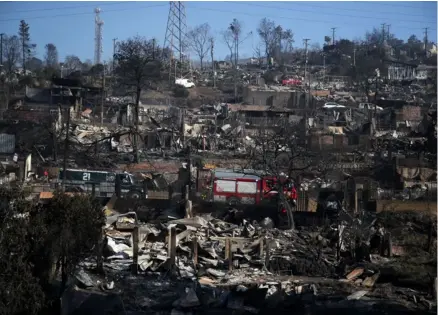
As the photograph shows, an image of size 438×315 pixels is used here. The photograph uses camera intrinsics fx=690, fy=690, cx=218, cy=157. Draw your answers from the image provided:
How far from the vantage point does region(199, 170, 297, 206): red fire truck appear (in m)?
7.08

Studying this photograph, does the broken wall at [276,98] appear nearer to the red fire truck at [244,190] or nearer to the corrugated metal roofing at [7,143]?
the corrugated metal roofing at [7,143]

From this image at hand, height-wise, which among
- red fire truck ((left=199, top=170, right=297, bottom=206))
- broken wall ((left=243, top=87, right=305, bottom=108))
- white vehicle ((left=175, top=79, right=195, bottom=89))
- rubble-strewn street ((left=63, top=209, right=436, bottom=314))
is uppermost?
white vehicle ((left=175, top=79, right=195, bottom=89))

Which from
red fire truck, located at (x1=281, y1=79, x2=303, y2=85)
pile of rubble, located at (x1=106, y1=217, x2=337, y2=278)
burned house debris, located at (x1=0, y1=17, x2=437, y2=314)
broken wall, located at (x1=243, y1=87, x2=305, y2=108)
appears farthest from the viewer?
red fire truck, located at (x1=281, y1=79, x2=303, y2=85)

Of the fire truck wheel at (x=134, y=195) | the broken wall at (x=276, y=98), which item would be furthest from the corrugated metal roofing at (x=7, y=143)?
the broken wall at (x=276, y=98)

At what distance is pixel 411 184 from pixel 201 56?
12.6m

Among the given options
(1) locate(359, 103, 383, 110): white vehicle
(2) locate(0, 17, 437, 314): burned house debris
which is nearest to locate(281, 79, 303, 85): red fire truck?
(2) locate(0, 17, 437, 314): burned house debris

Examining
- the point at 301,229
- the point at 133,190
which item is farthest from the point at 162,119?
the point at 301,229

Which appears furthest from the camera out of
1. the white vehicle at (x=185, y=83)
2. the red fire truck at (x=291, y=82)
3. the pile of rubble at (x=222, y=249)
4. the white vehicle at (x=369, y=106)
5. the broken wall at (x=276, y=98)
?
the red fire truck at (x=291, y=82)

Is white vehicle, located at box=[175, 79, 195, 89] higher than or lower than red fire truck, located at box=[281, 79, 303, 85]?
lower

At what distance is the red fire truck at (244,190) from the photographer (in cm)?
708

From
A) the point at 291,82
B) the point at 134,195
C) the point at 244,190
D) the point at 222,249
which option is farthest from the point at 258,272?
the point at 291,82

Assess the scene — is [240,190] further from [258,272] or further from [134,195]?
[258,272]

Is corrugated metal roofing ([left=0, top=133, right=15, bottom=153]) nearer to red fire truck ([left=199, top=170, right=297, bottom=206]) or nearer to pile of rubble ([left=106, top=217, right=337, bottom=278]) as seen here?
red fire truck ([left=199, top=170, right=297, bottom=206])

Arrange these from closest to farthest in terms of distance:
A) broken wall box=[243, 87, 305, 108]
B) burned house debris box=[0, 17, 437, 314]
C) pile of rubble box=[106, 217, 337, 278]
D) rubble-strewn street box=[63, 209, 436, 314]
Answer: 1. rubble-strewn street box=[63, 209, 436, 314]
2. burned house debris box=[0, 17, 437, 314]
3. pile of rubble box=[106, 217, 337, 278]
4. broken wall box=[243, 87, 305, 108]
